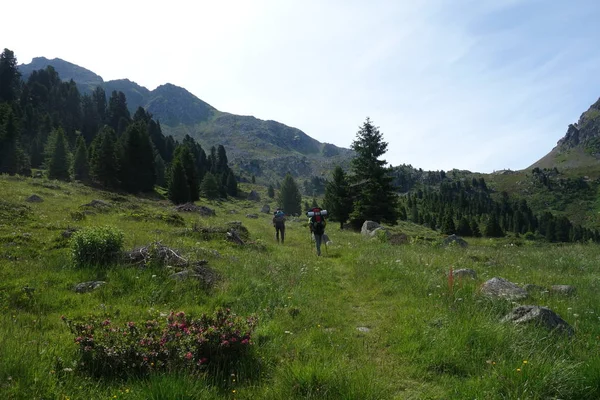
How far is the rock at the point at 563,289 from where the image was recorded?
8.94 m

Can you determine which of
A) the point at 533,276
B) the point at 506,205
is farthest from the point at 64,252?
the point at 506,205

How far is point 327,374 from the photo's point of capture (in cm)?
457

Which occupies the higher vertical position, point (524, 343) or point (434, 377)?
point (524, 343)

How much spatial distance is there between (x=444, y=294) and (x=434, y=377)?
12.2 feet

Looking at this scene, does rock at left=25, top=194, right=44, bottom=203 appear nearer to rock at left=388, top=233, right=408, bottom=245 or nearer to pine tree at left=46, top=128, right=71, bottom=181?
rock at left=388, top=233, right=408, bottom=245

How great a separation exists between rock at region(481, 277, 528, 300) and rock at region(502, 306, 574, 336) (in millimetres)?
1411

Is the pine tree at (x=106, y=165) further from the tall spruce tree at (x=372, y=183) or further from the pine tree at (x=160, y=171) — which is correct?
the tall spruce tree at (x=372, y=183)

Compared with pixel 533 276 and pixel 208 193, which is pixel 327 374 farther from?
pixel 208 193

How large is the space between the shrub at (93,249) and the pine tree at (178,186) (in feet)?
153

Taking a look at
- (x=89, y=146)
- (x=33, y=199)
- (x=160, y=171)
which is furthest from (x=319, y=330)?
(x=160, y=171)

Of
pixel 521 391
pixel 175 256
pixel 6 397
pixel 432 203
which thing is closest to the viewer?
pixel 6 397

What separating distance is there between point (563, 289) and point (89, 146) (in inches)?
3460

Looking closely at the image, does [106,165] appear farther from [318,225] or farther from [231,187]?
[231,187]

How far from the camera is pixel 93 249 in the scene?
9.88 meters
